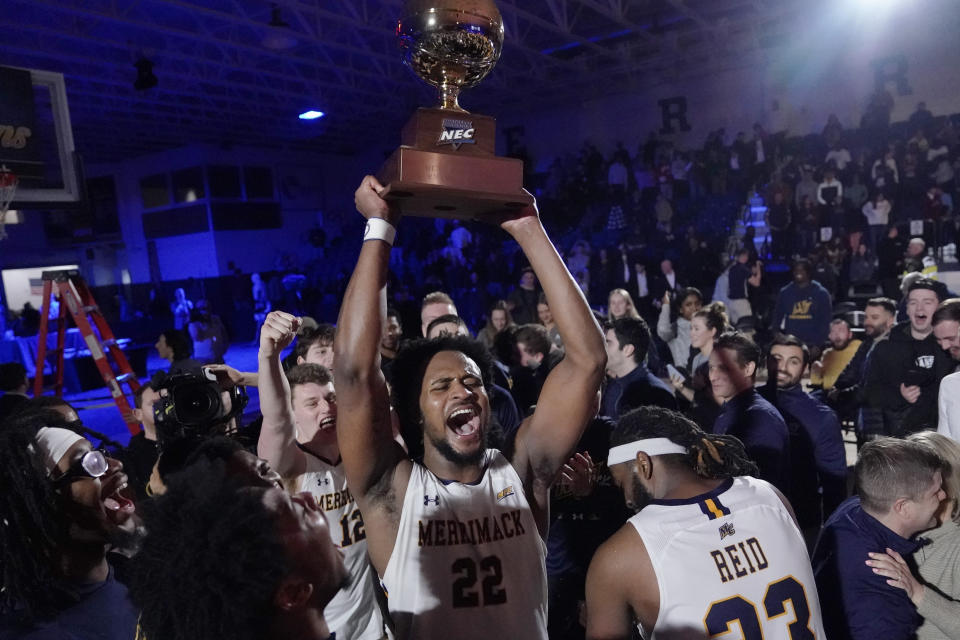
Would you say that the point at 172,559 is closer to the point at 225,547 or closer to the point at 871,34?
the point at 225,547

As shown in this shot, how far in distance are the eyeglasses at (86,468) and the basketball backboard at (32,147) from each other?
19.6 ft

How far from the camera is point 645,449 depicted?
220 centimetres

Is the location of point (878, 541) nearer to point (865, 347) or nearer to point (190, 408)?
point (190, 408)

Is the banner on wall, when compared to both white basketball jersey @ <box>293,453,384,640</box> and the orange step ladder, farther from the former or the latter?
white basketball jersey @ <box>293,453,384,640</box>

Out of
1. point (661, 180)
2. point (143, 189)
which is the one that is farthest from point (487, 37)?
point (143, 189)

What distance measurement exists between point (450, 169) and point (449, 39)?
465mm

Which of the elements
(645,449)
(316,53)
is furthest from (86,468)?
(316,53)

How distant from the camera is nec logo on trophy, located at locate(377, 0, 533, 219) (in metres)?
1.88

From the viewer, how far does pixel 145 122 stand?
18.2 meters

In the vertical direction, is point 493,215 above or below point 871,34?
below

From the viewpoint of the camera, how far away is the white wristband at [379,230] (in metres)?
1.87

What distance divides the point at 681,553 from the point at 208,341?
1071 cm

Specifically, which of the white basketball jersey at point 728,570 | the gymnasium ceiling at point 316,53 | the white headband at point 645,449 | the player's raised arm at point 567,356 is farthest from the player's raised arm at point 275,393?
the gymnasium ceiling at point 316,53

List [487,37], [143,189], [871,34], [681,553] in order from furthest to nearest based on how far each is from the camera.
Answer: [143,189] < [871,34] < [487,37] < [681,553]
